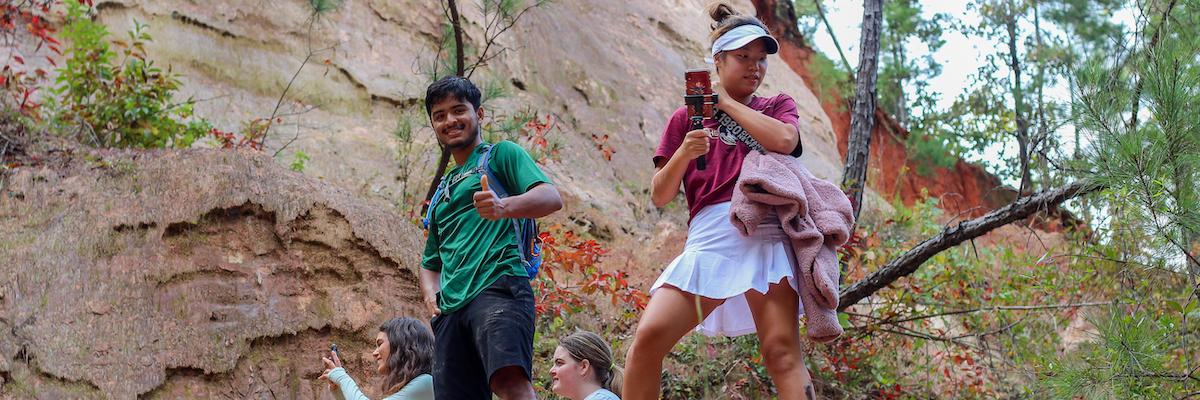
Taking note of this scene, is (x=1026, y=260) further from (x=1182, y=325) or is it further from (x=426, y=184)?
(x=426, y=184)

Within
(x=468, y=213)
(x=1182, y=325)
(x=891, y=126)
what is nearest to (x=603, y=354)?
(x=468, y=213)

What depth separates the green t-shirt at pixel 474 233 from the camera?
12.8 feet

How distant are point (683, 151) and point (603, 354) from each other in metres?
1.09

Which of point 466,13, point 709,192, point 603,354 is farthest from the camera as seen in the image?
point 466,13

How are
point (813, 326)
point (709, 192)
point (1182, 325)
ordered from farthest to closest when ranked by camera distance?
point (1182, 325) < point (709, 192) < point (813, 326)

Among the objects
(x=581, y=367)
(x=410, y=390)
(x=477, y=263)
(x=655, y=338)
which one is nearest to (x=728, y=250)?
(x=655, y=338)

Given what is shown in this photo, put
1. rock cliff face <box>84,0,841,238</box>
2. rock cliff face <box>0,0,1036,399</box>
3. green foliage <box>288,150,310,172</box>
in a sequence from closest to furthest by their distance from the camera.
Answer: rock cliff face <box>0,0,1036,399</box>, green foliage <box>288,150,310,172</box>, rock cliff face <box>84,0,841,238</box>

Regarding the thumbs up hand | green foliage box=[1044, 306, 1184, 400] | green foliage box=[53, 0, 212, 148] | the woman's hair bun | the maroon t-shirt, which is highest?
green foliage box=[53, 0, 212, 148]

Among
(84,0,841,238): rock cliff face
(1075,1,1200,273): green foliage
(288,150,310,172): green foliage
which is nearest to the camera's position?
(1075,1,1200,273): green foliage

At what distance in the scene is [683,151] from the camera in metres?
3.75

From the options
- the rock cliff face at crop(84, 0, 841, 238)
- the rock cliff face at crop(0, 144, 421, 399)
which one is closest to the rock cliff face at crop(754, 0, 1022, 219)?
the rock cliff face at crop(84, 0, 841, 238)

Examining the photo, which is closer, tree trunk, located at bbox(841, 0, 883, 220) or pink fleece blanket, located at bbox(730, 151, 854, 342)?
pink fleece blanket, located at bbox(730, 151, 854, 342)

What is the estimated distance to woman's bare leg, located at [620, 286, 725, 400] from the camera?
3.65m

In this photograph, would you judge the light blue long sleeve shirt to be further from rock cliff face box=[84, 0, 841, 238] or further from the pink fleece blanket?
rock cliff face box=[84, 0, 841, 238]
